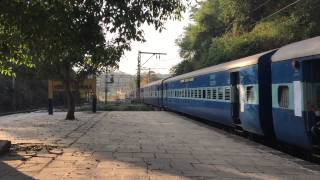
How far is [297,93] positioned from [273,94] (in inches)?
75.6

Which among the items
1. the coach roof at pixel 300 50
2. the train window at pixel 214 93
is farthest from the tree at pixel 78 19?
the train window at pixel 214 93

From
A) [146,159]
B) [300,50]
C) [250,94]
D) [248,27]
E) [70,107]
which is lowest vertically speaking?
[146,159]

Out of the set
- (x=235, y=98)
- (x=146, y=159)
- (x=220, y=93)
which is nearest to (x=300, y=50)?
(x=146, y=159)

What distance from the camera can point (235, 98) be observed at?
61.9ft

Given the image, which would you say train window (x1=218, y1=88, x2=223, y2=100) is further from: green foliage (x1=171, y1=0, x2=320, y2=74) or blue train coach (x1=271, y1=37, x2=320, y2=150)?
green foliage (x1=171, y1=0, x2=320, y2=74)

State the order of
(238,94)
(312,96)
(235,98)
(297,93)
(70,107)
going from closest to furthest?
(312,96), (297,93), (238,94), (235,98), (70,107)

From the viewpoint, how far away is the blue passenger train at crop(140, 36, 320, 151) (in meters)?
11.7

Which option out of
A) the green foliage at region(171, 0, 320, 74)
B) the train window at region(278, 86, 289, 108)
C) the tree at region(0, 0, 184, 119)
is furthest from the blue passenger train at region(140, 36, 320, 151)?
the green foliage at region(171, 0, 320, 74)

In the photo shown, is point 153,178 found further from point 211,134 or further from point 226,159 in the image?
point 211,134

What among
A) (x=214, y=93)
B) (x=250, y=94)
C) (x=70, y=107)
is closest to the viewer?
Answer: (x=250, y=94)

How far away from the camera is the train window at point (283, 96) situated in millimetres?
13047

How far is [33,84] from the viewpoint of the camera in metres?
70.5

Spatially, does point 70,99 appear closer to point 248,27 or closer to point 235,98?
point 235,98

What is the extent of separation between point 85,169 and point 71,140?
21.0ft
